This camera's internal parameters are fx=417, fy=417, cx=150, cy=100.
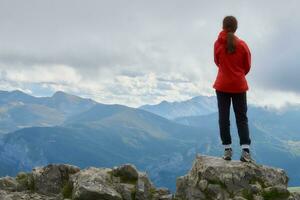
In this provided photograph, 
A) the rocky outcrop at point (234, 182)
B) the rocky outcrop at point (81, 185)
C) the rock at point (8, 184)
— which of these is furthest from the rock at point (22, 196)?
the rocky outcrop at point (234, 182)

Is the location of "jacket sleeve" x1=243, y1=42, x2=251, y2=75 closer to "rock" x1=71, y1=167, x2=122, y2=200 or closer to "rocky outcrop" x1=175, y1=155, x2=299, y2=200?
"rocky outcrop" x1=175, y1=155, x2=299, y2=200

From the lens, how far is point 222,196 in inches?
719

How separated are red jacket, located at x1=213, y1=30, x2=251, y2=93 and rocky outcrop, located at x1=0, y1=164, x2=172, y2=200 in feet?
20.2

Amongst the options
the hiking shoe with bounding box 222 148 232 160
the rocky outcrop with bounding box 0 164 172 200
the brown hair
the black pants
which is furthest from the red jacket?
the rocky outcrop with bounding box 0 164 172 200

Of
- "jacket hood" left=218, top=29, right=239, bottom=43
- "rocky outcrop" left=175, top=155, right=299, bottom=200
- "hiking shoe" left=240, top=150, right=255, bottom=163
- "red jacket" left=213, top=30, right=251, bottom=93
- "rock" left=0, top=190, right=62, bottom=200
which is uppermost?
"jacket hood" left=218, top=29, right=239, bottom=43

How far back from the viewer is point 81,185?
19.3 metres

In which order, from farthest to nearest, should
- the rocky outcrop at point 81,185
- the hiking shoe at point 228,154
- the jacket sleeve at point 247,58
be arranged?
1. the hiking shoe at point 228,154
2. the rocky outcrop at point 81,185
3. the jacket sleeve at point 247,58

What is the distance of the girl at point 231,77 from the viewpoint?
18.6 metres

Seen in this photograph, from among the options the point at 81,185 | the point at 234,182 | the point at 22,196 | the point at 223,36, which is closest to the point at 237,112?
the point at 234,182

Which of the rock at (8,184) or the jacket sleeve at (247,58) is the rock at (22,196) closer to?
the rock at (8,184)

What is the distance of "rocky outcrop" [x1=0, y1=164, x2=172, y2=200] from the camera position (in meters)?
19.4

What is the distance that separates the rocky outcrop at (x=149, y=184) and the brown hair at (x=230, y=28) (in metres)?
5.42

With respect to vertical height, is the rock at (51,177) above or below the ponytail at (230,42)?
below

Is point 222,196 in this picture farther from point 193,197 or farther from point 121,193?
point 121,193
